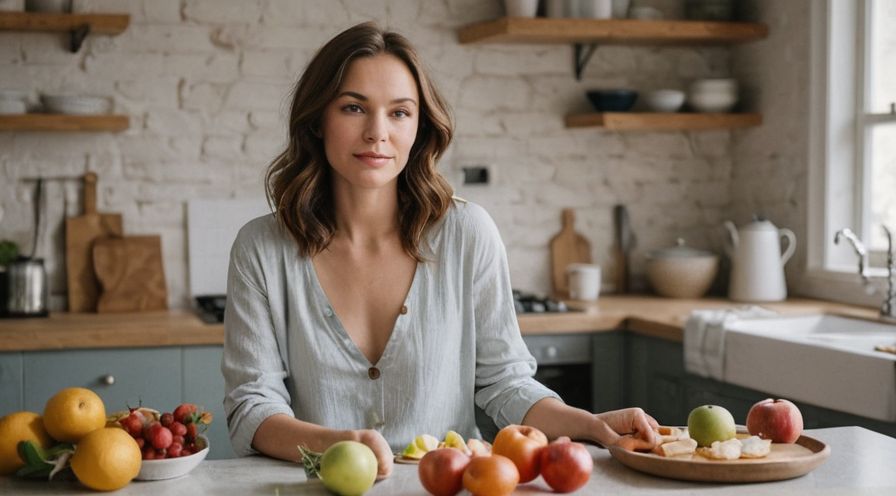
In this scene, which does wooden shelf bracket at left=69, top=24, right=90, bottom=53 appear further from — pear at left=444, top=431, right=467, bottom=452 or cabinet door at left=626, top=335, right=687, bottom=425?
pear at left=444, top=431, right=467, bottom=452

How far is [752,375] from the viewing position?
354 cm

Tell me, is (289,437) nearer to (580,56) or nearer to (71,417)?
(71,417)

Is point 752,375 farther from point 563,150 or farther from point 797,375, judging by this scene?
point 563,150

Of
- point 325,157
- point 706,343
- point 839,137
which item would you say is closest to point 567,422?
point 325,157

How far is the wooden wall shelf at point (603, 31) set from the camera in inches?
175

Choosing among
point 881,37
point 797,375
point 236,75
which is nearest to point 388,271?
point 797,375

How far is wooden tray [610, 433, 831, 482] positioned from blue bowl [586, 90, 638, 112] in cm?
296

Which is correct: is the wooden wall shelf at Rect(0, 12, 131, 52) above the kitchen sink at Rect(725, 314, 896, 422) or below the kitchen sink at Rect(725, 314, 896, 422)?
above

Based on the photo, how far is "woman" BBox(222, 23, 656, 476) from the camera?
7.42 feet

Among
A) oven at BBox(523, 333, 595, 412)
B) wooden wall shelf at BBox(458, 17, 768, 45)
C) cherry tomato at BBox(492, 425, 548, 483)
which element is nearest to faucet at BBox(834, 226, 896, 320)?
oven at BBox(523, 333, 595, 412)

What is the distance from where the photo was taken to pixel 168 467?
1.85m

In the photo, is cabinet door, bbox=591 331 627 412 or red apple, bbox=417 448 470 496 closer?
red apple, bbox=417 448 470 496

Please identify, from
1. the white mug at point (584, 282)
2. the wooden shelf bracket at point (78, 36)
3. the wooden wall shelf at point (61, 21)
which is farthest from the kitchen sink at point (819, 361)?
the wooden shelf bracket at point (78, 36)

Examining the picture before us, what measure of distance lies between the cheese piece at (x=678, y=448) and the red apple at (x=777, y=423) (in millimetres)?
164
